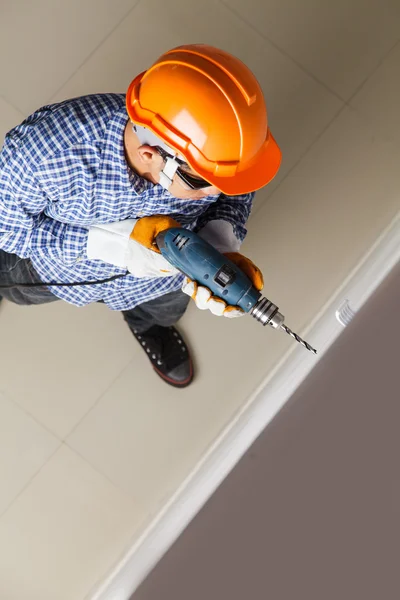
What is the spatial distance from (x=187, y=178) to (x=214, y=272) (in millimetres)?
188

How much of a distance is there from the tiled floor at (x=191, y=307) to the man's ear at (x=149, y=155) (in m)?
0.86

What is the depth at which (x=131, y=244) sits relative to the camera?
1122 millimetres

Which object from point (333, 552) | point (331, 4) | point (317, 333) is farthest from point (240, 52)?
point (333, 552)

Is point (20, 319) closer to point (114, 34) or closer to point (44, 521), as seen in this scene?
point (44, 521)

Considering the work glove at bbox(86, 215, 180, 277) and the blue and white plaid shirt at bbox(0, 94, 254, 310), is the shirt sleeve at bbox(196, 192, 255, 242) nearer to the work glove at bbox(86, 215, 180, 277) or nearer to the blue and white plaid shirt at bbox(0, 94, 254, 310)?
the blue and white plaid shirt at bbox(0, 94, 254, 310)

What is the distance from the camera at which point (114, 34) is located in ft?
5.91

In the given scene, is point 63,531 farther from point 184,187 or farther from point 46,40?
point 46,40

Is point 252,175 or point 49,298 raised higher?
point 252,175

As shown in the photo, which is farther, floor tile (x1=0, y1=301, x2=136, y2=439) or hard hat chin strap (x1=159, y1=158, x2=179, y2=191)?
floor tile (x1=0, y1=301, x2=136, y2=439)

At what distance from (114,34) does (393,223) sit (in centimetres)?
116

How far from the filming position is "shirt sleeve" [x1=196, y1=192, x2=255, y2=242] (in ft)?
4.15

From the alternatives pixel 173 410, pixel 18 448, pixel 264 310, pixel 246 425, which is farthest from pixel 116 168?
pixel 18 448

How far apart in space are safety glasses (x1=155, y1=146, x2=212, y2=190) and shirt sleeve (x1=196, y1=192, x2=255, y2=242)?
22cm

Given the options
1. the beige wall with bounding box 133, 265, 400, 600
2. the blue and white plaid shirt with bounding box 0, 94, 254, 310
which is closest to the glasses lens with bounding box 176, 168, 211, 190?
the blue and white plaid shirt with bounding box 0, 94, 254, 310
